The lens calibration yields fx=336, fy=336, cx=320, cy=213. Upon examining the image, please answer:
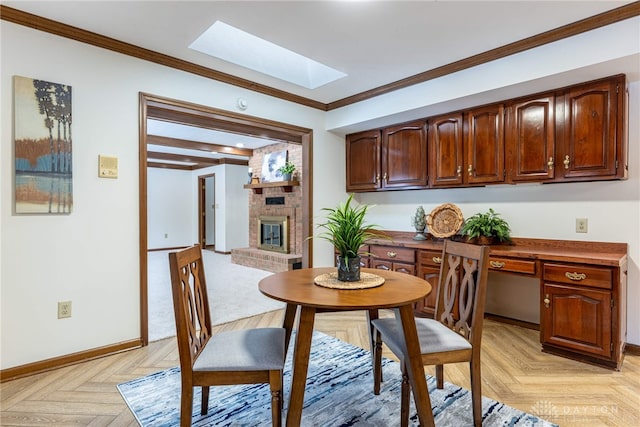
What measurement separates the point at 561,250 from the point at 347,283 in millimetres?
2099

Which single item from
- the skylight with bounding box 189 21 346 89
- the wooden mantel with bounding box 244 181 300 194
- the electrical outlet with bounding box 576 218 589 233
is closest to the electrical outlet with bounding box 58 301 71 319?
the skylight with bounding box 189 21 346 89

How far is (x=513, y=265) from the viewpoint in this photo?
2734 millimetres

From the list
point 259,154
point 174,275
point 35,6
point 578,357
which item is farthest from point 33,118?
point 259,154

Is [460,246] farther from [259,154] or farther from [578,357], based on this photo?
[259,154]

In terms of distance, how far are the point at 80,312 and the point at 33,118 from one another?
1385 millimetres

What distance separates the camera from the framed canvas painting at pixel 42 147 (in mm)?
2201

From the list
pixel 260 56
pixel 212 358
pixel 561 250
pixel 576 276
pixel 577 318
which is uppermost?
pixel 260 56

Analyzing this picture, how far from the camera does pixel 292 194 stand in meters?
6.02

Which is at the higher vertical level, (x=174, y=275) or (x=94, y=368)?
(x=174, y=275)

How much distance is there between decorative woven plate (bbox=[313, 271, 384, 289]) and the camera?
1728 mm

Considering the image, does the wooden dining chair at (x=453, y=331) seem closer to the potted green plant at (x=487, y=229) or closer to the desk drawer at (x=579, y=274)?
the desk drawer at (x=579, y=274)

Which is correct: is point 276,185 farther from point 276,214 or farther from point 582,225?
point 582,225

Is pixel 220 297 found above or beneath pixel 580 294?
beneath

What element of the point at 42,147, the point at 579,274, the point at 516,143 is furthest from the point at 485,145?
the point at 42,147
